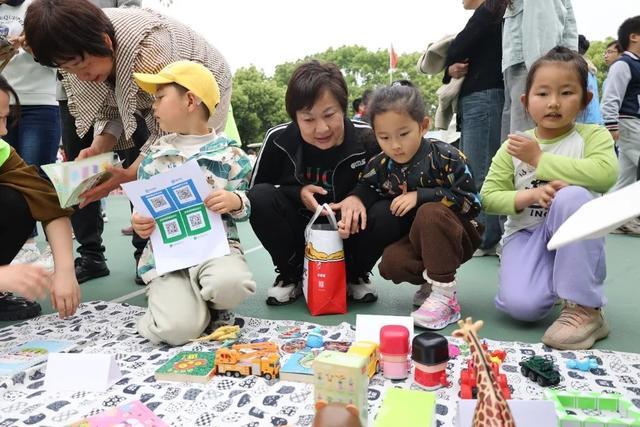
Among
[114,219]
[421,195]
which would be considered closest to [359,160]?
[421,195]

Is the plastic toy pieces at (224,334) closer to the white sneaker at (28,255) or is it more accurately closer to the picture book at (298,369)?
the picture book at (298,369)

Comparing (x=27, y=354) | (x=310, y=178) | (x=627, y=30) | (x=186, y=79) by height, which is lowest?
(x=27, y=354)

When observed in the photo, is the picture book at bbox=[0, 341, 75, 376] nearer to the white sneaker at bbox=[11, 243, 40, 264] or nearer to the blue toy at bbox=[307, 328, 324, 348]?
the blue toy at bbox=[307, 328, 324, 348]

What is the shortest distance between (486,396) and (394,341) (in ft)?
1.67

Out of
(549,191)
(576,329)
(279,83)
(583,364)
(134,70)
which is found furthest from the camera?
(279,83)

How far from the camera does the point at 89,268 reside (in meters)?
2.28

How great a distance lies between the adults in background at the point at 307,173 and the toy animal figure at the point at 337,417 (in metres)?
1.08

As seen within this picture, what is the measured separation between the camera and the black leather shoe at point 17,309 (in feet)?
5.86

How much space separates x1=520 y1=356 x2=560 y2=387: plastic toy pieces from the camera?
1.15 meters

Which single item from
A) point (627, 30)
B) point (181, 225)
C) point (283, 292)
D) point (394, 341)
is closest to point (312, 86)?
point (181, 225)

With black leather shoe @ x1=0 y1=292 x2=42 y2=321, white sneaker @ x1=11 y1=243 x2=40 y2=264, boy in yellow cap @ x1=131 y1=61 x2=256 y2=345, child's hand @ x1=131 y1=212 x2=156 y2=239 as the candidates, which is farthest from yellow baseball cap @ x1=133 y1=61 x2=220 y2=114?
white sneaker @ x1=11 y1=243 x2=40 y2=264

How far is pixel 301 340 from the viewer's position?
1.44 meters

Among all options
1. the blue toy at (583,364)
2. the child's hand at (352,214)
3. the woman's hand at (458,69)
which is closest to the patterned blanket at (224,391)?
the blue toy at (583,364)

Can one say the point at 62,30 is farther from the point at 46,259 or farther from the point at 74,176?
the point at 46,259
